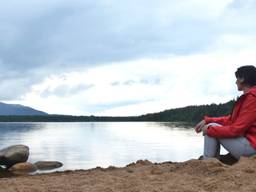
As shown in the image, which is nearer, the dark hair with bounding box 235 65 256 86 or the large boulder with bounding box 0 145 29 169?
the dark hair with bounding box 235 65 256 86

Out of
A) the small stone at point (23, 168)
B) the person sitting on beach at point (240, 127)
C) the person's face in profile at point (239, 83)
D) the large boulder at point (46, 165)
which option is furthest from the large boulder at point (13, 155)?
the person's face in profile at point (239, 83)

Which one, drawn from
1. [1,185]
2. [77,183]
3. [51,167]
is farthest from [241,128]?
[51,167]

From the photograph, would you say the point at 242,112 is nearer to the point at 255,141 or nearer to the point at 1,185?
the point at 255,141

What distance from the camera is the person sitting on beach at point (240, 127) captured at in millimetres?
8969

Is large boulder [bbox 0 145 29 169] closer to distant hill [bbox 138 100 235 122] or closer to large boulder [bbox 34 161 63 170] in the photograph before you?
large boulder [bbox 34 161 63 170]

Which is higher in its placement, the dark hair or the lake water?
the dark hair

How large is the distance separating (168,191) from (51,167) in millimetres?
20864

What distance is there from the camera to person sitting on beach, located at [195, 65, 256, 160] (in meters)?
8.97

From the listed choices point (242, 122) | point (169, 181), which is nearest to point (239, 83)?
point (242, 122)

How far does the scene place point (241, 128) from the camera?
29.5 ft

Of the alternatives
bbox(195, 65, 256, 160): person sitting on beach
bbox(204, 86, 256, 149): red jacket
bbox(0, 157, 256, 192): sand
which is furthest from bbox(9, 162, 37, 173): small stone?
bbox(204, 86, 256, 149): red jacket

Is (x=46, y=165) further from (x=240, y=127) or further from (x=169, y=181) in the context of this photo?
(x=169, y=181)

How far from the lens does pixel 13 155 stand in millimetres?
26188

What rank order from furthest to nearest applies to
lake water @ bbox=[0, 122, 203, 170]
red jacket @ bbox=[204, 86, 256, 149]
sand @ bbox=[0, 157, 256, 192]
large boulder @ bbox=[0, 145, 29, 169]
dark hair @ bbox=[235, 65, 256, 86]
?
lake water @ bbox=[0, 122, 203, 170] → large boulder @ bbox=[0, 145, 29, 169] → dark hair @ bbox=[235, 65, 256, 86] → red jacket @ bbox=[204, 86, 256, 149] → sand @ bbox=[0, 157, 256, 192]
